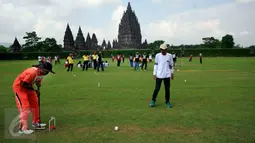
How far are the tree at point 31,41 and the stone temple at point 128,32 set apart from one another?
34.0 metres

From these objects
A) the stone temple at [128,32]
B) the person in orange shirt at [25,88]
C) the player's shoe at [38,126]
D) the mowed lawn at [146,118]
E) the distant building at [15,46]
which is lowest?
the mowed lawn at [146,118]

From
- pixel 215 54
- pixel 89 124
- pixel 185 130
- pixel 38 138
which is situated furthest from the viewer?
pixel 215 54

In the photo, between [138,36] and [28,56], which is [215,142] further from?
[138,36]

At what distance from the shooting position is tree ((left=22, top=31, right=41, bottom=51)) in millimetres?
97875

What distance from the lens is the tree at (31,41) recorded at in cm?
9788

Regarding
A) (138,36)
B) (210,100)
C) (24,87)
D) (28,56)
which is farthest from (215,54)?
(24,87)

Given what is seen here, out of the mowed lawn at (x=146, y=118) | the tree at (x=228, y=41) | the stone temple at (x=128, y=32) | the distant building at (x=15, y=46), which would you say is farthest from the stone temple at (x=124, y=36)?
the mowed lawn at (x=146, y=118)

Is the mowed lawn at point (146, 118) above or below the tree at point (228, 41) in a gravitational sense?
below

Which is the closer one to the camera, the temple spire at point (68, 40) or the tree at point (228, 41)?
the temple spire at point (68, 40)

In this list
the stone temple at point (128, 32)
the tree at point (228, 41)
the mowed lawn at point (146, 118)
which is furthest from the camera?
the tree at point (228, 41)

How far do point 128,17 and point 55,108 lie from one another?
99.8 metres

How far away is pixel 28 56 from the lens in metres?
70.2

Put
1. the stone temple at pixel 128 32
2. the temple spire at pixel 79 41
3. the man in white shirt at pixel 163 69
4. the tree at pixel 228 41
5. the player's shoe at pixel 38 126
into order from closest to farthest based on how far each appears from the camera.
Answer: the player's shoe at pixel 38 126, the man in white shirt at pixel 163 69, the temple spire at pixel 79 41, the stone temple at pixel 128 32, the tree at pixel 228 41

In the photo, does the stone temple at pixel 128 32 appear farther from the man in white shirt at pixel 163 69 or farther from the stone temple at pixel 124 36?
the man in white shirt at pixel 163 69
